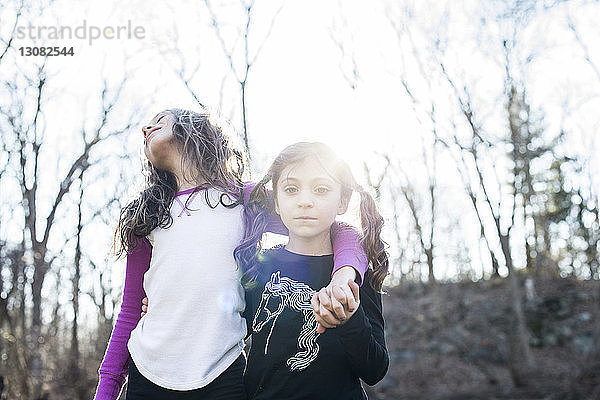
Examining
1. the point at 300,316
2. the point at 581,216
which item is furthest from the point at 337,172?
the point at 581,216

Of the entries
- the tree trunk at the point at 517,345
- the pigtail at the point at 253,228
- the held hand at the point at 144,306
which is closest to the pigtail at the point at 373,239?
the pigtail at the point at 253,228

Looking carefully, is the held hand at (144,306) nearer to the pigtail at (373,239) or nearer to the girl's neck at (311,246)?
the girl's neck at (311,246)

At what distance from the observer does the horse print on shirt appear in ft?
5.66

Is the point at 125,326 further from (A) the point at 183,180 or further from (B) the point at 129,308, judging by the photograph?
(A) the point at 183,180

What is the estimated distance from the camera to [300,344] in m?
1.74

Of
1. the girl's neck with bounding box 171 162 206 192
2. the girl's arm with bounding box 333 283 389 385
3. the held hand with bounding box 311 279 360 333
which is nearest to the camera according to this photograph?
the held hand with bounding box 311 279 360 333

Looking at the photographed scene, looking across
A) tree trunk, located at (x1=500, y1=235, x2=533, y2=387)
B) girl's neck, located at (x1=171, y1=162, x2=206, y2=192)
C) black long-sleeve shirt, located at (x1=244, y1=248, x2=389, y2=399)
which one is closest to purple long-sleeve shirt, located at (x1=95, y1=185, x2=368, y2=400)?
black long-sleeve shirt, located at (x1=244, y1=248, x2=389, y2=399)

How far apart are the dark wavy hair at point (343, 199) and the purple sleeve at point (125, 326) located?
40 cm

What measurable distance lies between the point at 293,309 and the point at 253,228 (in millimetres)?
335

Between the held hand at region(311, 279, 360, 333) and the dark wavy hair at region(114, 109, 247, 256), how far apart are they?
2.44ft

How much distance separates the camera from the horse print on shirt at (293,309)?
1.72m

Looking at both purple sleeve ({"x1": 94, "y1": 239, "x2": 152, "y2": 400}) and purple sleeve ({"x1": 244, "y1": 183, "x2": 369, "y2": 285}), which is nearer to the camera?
purple sleeve ({"x1": 244, "y1": 183, "x2": 369, "y2": 285})

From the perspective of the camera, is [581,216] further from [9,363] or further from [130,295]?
[130,295]

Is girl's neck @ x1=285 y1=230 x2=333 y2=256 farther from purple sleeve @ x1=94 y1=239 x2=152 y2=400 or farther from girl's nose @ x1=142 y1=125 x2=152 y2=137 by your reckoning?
girl's nose @ x1=142 y1=125 x2=152 y2=137
